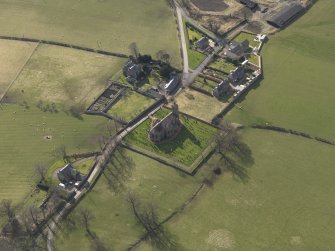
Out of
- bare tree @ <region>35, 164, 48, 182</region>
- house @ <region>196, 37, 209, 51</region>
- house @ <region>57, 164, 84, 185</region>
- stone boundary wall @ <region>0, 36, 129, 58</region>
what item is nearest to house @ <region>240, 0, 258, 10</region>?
house @ <region>196, 37, 209, 51</region>

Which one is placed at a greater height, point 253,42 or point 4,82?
point 253,42

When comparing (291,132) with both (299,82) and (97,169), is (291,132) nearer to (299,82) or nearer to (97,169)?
(299,82)

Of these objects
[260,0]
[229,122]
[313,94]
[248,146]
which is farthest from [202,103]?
[260,0]

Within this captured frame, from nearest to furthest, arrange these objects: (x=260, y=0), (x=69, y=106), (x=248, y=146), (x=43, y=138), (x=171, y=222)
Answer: (x=171, y=222) < (x=248, y=146) < (x=43, y=138) < (x=69, y=106) < (x=260, y=0)

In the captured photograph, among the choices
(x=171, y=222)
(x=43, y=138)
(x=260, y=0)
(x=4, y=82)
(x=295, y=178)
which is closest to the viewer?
(x=171, y=222)

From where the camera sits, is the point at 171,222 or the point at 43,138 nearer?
the point at 171,222

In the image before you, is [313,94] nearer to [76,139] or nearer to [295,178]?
[295,178]

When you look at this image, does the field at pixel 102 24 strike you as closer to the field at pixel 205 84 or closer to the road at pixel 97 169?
the field at pixel 205 84
